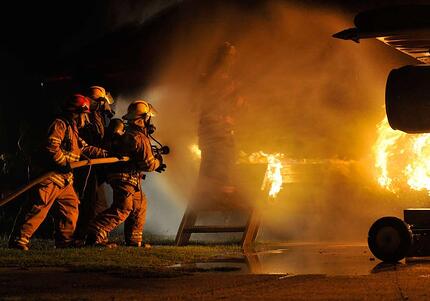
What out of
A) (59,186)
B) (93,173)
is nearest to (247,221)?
(93,173)

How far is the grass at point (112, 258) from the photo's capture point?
29.2 feet

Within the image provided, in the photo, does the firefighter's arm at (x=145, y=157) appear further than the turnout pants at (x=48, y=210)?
Yes

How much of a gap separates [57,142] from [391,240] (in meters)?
Answer: 4.12

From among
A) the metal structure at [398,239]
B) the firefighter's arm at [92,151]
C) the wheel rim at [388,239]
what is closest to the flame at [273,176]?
the firefighter's arm at [92,151]

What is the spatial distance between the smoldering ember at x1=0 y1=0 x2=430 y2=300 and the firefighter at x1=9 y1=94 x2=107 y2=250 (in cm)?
2

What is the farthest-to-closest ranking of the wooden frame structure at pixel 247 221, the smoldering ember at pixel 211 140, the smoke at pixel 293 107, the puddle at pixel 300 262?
1. the smoke at pixel 293 107
2. the wooden frame structure at pixel 247 221
3. the smoldering ember at pixel 211 140
4. the puddle at pixel 300 262

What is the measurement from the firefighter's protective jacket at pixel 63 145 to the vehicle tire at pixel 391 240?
3.84 meters

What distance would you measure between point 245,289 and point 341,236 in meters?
8.91

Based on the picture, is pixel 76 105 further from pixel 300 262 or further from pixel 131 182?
pixel 300 262

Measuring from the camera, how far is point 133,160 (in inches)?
488

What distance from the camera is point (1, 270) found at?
27.5 feet

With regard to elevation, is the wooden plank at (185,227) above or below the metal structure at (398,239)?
above

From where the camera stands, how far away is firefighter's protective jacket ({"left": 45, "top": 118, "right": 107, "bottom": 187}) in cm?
1132

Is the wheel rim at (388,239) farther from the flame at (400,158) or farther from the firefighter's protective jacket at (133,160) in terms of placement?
the flame at (400,158)
